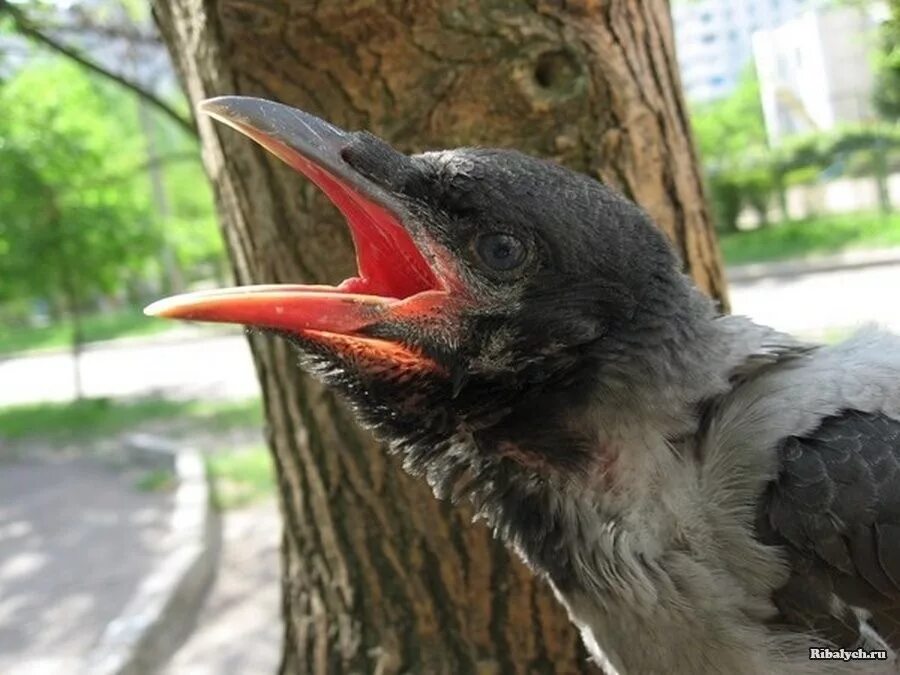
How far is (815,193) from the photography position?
25.6m

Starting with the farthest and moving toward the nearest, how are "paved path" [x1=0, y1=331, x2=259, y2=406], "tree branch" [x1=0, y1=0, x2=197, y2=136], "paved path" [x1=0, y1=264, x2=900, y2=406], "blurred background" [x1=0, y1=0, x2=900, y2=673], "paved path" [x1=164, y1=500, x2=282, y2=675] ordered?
"paved path" [x1=0, y1=331, x2=259, y2=406] → "paved path" [x1=0, y1=264, x2=900, y2=406] → "blurred background" [x1=0, y1=0, x2=900, y2=673] → "paved path" [x1=164, y1=500, x2=282, y2=675] → "tree branch" [x1=0, y1=0, x2=197, y2=136]

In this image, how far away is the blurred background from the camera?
306 inches

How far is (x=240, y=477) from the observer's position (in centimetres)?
1070

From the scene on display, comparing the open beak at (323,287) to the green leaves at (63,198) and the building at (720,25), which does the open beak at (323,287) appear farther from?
the green leaves at (63,198)

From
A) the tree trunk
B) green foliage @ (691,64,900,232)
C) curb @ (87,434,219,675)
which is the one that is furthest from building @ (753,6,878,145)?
the tree trunk

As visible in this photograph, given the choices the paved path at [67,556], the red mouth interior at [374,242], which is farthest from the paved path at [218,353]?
the red mouth interior at [374,242]

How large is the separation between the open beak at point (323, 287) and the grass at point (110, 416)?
→ 40.7ft

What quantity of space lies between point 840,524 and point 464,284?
891 mm

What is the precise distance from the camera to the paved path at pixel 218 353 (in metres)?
13.2

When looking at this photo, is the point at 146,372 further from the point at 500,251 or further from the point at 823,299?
the point at 500,251

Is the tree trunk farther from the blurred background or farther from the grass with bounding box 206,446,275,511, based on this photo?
the grass with bounding box 206,446,275,511

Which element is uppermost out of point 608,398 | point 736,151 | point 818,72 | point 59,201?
point 818,72

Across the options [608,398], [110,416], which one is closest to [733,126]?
[110,416]

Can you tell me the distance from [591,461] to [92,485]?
38.4 feet
